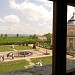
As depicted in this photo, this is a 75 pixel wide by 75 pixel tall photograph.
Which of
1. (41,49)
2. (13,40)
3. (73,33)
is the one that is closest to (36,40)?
(41,49)

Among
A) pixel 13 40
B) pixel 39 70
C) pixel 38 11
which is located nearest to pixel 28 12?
pixel 38 11

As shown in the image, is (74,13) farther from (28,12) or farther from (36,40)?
(28,12)

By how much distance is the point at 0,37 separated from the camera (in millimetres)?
1396

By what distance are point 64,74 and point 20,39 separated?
73 cm

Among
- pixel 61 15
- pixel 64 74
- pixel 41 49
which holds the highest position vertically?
pixel 61 15

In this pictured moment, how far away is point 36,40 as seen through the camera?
1894mm

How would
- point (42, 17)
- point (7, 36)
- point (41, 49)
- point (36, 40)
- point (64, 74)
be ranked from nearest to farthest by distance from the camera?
point (7, 36)
point (64, 74)
point (36, 40)
point (41, 49)
point (42, 17)

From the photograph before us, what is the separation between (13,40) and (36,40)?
38 centimetres

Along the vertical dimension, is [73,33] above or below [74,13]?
below

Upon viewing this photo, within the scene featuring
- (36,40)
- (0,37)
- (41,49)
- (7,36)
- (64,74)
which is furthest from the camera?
(41,49)

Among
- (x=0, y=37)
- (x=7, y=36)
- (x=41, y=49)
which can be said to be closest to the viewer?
(x=0, y=37)

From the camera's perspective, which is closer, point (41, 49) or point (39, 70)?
point (39, 70)

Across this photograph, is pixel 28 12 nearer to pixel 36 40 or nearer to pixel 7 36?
pixel 36 40

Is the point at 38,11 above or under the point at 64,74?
above
